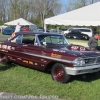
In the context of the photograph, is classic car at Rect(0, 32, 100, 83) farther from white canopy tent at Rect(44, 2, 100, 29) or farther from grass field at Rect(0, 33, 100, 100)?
white canopy tent at Rect(44, 2, 100, 29)

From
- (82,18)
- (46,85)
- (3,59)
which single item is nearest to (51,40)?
(46,85)

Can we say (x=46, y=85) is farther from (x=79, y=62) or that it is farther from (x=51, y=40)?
(x=51, y=40)

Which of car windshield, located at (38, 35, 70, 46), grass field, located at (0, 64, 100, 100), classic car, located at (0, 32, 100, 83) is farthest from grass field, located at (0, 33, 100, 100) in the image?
car windshield, located at (38, 35, 70, 46)

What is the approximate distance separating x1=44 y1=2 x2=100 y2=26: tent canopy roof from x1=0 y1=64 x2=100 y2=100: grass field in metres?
5.51

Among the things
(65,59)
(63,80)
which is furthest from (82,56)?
(63,80)

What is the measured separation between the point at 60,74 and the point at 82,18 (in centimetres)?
751

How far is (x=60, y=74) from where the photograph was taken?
22.3ft

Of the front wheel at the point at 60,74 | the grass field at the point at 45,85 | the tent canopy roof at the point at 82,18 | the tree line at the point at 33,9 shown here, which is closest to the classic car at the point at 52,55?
the front wheel at the point at 60,74

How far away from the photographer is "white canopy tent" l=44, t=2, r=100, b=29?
513 inches

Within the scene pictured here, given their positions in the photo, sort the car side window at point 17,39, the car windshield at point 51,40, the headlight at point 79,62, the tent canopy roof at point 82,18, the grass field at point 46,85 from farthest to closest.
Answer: the tent canopy roof at point 82,18, the car side window at point 17,39, the car windshield at point 51,40, the headlight at point 79,62, the grass field at point 46,85

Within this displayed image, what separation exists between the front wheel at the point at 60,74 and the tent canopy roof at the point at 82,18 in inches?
255

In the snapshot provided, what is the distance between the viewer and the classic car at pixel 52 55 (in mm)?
6480

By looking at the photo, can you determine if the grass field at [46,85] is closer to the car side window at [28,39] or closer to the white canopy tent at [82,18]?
the car side window at [28,39]

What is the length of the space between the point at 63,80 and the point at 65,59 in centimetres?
67
